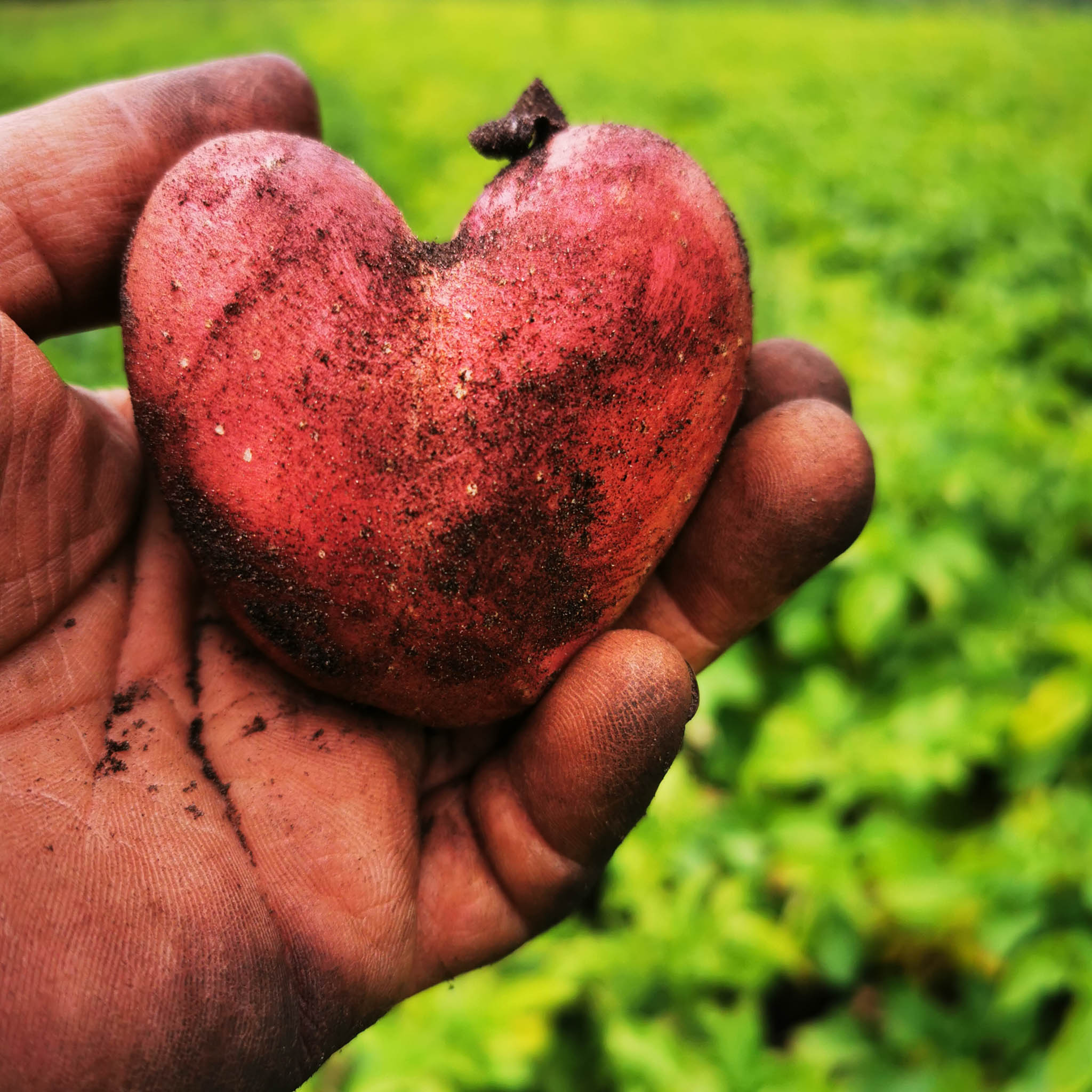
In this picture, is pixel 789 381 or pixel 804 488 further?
pixel 789 381

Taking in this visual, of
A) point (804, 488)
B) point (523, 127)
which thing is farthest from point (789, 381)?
point (523, 127)

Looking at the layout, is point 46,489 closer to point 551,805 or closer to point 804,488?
point 551,805

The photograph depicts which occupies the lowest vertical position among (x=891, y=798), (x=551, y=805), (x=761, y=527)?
(x=891, y=798)

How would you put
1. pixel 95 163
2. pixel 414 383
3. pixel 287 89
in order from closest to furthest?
pixel 414 383
pixel 95 163
pixel 287 89

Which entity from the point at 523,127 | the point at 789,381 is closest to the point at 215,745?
the point at 523,127

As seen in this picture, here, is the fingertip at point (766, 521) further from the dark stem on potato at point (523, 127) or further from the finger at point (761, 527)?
the dark stem on potato at point (523, 127)

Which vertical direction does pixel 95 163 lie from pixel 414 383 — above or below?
above

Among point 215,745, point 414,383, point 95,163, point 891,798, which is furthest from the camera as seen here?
point 891,798

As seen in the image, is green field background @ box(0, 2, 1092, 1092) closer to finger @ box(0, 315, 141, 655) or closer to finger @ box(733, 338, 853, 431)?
finger @ box(733, 338, 853, 431)
